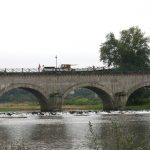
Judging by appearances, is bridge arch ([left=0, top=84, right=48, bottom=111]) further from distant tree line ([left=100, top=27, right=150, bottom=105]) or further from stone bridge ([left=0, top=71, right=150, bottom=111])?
distant tree line ([left=100, top=27, right=150, bottom=105])

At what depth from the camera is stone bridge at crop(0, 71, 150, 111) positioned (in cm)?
6656

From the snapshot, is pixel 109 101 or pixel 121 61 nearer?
pixel 109 101

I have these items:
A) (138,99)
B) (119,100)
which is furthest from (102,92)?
(138,99)

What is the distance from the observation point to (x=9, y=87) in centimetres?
6631

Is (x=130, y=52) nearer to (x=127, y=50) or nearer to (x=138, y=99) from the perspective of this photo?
(x=127, y=50)

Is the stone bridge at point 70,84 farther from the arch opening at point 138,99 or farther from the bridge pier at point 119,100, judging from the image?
the arch opening at point 138,99

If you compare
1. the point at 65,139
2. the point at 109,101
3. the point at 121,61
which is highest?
the point at 121,61

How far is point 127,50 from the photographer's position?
8369 cm

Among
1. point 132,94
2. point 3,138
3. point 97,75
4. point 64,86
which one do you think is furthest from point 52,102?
point 3,138

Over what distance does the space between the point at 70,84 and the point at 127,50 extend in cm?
1662

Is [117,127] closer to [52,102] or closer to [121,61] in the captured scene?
[52,102]

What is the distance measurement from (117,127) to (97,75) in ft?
189

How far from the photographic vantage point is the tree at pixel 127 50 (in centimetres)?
8412

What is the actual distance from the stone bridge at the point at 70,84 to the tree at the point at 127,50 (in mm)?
7606
